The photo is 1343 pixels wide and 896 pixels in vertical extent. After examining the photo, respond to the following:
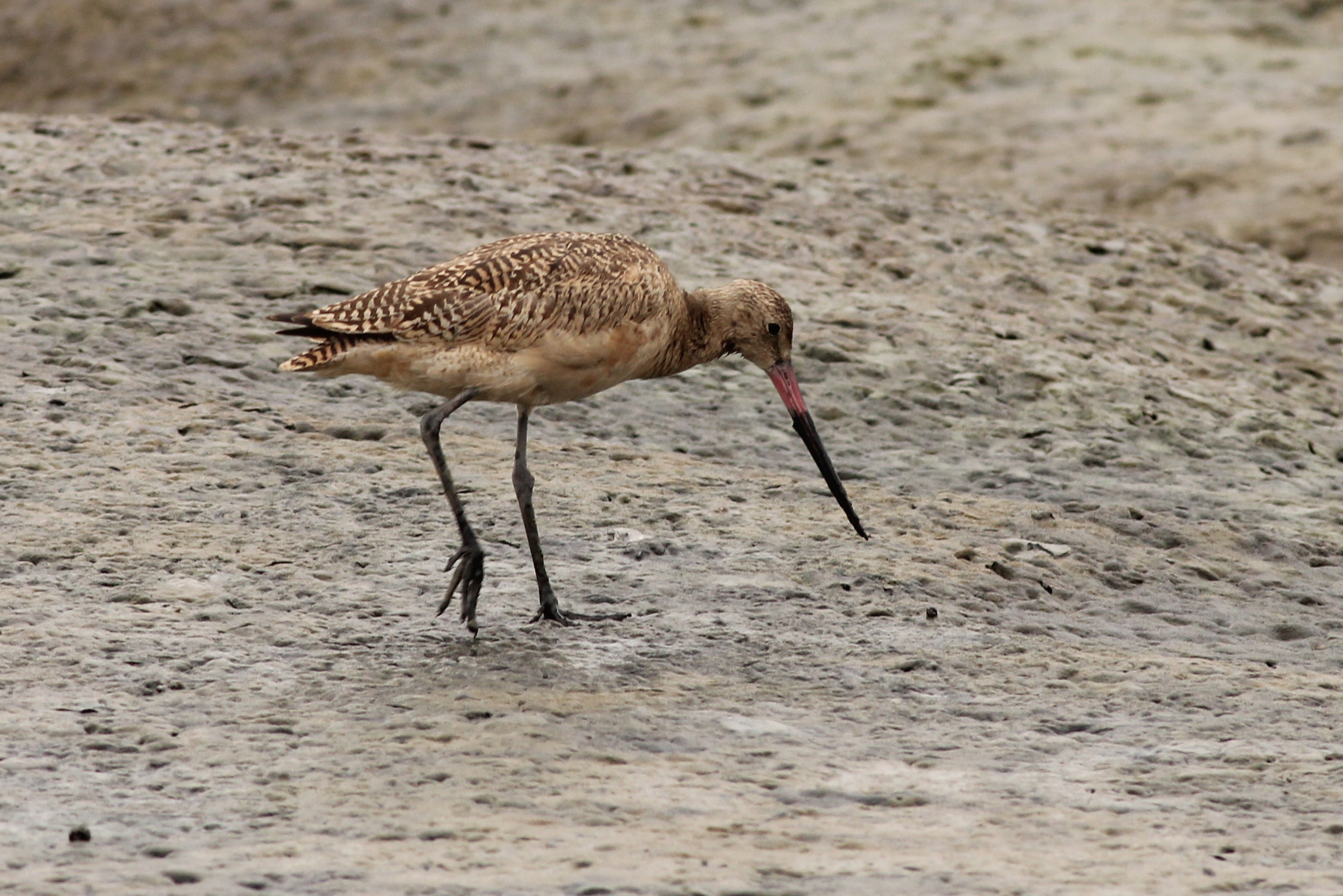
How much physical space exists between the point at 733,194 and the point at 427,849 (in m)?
6.78

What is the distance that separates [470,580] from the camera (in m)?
5.63

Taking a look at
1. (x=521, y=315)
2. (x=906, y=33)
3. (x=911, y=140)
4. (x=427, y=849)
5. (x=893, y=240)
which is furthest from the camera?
(x=906, y=33)

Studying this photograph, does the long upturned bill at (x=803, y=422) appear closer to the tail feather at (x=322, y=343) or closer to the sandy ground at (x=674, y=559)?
the sandy ground at (x=674, y=559)

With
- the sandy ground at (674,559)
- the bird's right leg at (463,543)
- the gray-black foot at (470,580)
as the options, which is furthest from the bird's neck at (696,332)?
the gray-black foot at (470,580)

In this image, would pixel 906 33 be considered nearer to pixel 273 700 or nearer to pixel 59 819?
pixel 273 700

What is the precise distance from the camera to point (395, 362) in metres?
5.65

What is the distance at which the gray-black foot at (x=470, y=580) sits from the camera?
5.62 m

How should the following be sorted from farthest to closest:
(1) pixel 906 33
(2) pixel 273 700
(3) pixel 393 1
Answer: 1. (3) pixel 393 1
2. (1) pixel 906 33
3. (2) pixel 273 700

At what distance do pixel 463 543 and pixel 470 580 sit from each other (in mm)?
125

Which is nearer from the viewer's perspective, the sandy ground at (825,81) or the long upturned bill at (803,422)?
the long upturned bill at (803,422)

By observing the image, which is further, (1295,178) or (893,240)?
(1295,178)

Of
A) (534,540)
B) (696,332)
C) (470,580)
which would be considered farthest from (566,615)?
(696,332)

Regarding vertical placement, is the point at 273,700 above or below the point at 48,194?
below

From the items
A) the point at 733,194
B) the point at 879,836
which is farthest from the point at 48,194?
the point at 879,836
